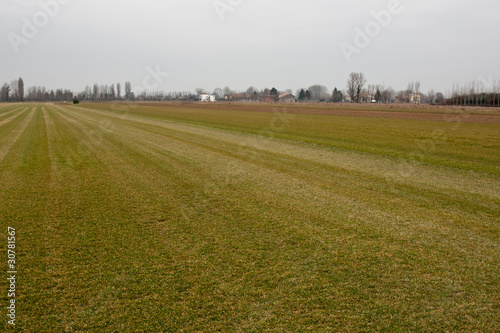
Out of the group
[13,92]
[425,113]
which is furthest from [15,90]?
[425,113]

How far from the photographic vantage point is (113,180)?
976 cm

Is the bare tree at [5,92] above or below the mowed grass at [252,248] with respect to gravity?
above

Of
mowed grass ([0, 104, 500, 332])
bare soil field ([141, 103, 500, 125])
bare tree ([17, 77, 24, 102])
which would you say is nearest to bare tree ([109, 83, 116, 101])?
bare tree ([17, 77, 24, 102])

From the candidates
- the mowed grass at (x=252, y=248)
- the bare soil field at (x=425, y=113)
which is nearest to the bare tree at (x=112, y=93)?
the bare soil field at (x=425, y=113)

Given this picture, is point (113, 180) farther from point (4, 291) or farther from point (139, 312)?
point (139, 312)

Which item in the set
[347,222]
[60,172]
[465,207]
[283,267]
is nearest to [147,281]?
[283,267]

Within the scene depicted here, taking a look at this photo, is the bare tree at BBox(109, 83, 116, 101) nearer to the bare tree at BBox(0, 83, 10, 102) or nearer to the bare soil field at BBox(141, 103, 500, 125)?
the bare tree at BBox(0, 83, 10, 102)

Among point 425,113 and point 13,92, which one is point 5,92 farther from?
point 425,113

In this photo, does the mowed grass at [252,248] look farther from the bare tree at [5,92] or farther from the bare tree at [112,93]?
the bare tree at [5,92]

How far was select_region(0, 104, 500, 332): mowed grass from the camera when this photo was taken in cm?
361

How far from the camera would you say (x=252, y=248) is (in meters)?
5.21

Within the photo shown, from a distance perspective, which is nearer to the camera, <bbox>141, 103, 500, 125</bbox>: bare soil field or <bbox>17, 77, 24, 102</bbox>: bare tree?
→ <bbox>141, 103, 500, 125</bbox>: bare soil field

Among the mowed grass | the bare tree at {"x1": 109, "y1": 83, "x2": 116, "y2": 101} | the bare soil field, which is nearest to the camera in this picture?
the mowed grass

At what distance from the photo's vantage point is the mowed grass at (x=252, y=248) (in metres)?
3.61
